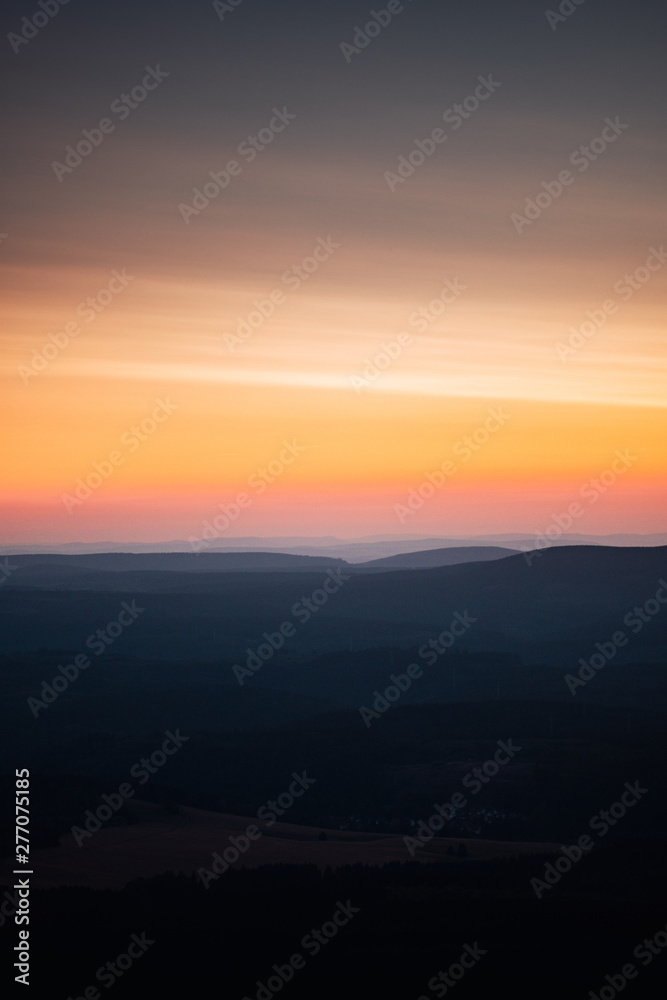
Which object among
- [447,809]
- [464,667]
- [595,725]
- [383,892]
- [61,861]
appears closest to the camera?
[383,892]

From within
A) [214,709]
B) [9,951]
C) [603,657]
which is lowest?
[9,951]

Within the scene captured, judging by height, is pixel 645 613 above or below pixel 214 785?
above

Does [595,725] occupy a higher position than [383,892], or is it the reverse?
[595,725]

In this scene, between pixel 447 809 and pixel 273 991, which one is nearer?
pixel 273 991

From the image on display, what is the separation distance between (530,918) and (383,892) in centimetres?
695

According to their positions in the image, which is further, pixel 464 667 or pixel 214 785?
pixel 464 667

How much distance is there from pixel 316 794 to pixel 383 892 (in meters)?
42.6

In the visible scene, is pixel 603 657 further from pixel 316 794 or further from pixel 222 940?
pixel 222 940

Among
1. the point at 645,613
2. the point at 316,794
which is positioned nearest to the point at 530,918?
the point at 316,794

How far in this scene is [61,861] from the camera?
5403 centimetres

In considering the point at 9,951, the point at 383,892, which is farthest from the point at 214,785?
the point at 9,951

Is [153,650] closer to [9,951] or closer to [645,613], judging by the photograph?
[645,613]

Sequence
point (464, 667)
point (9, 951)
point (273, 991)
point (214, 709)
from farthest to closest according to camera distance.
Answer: point (464, 667), point (214, 709), point (9, 951), point (273, 991)

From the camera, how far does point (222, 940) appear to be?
39.5 m
